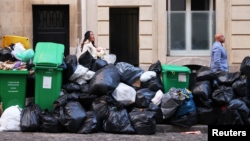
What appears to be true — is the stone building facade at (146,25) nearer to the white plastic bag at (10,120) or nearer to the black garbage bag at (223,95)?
the black garbage bag at (223,95)

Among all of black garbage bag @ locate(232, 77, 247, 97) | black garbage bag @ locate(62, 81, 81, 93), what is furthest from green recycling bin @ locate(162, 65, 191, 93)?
black garbage bag @ locate(62, 81, 81, 93)

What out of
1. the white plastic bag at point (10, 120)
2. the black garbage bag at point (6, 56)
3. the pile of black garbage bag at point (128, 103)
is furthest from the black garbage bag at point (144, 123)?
the black garbage bag at point (6, 56)

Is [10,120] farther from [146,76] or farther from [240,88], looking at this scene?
[240,88]

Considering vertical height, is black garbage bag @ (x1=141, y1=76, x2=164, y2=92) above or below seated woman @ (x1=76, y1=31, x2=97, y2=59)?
below

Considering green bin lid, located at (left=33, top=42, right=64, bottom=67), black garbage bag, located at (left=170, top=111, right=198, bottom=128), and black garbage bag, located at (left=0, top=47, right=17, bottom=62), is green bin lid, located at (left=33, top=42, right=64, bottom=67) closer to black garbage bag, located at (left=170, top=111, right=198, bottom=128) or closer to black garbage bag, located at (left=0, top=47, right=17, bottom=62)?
black garbage bag, located at (left=0, top=47, right=17, bottom=62)

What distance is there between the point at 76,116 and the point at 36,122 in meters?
0.65

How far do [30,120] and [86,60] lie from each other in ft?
5.40

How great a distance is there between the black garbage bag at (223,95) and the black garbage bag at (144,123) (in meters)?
1.22

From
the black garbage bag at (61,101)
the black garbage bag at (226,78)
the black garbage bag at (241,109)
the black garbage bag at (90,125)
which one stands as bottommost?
the black garbage bag at (90,125)

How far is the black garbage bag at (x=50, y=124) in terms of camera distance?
748 cm

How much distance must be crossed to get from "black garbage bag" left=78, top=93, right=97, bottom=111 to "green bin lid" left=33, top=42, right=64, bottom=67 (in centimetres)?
67

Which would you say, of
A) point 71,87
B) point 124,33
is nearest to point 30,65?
point 71,87

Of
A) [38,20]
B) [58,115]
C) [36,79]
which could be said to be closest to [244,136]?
[58,115]

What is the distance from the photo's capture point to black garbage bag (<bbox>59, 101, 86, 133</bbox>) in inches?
290
